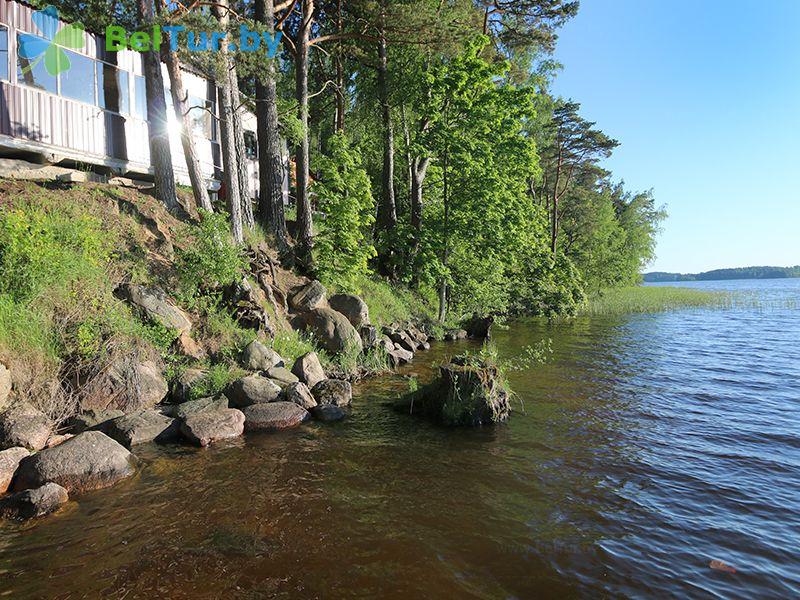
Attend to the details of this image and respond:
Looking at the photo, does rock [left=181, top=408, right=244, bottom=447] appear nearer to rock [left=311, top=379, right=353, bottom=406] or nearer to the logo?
rock [left=311, top=379, right=353, bottom=406]

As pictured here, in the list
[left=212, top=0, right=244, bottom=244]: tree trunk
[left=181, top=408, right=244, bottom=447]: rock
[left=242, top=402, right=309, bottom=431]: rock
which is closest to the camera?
[left=181, top=408, right=244, bottom=447]: rock

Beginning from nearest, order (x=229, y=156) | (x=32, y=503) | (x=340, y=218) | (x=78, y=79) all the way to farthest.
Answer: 1. (x=32, y=503)
2. (x=78, y=79)
3. (x=229, y=156)
4. (x=340, y=218)

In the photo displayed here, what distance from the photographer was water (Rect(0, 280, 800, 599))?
13.8ft

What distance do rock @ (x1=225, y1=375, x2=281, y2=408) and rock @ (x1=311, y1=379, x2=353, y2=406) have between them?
0.83m

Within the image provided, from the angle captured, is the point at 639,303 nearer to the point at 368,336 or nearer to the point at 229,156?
the point at 368,336

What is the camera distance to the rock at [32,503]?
513 centimetres

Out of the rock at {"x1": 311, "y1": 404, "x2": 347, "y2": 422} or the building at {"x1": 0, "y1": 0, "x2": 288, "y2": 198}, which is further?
the building at {"x1": 0, "y1": 0, "x2": 288, "y2": 198}

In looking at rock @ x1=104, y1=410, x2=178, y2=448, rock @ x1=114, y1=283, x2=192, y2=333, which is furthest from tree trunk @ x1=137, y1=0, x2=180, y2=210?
rock @ x1=104, y1=410, x2=178, y2=448

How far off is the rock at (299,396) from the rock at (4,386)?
398 cm

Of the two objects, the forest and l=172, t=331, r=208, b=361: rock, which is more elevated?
the forest

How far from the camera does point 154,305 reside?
9320 mm

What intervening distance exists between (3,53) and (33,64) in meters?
0.62

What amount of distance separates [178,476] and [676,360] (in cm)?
1439

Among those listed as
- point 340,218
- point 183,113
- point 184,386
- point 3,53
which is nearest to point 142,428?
point 184,386
